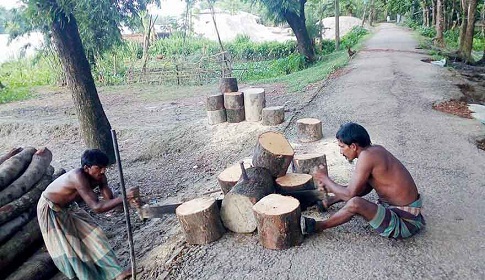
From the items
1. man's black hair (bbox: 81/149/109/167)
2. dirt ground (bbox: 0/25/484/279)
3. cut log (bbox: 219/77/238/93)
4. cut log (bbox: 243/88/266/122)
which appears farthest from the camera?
cut log (bbox: 219/77/238/93)

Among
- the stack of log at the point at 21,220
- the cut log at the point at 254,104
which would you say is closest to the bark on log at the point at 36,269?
the stack of log at the point at 21,220

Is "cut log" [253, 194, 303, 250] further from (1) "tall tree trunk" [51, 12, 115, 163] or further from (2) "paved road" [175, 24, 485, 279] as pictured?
(1) "tall tree trunk" [51, 12, 115, 163]

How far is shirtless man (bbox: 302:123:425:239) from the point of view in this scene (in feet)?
11.2

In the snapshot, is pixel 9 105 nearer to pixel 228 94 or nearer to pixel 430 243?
pixel 228 94

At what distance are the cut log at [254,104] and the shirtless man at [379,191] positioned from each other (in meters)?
4.47

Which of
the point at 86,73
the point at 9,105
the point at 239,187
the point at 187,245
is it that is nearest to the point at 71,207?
the point at 187,245

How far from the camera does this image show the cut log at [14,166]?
4.98 m

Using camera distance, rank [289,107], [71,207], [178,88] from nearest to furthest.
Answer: [71,207]
[289,107]
[178,88]

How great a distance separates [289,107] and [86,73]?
176 inches

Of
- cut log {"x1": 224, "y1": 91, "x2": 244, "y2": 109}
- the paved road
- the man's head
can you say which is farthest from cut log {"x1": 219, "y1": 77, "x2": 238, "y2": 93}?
the man's head

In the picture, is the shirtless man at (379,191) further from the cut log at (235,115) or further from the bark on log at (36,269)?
the cut log at (235,115)

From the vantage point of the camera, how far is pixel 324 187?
382cm

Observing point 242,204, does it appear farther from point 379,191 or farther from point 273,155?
point 379,191

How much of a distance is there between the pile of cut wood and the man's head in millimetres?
4192
